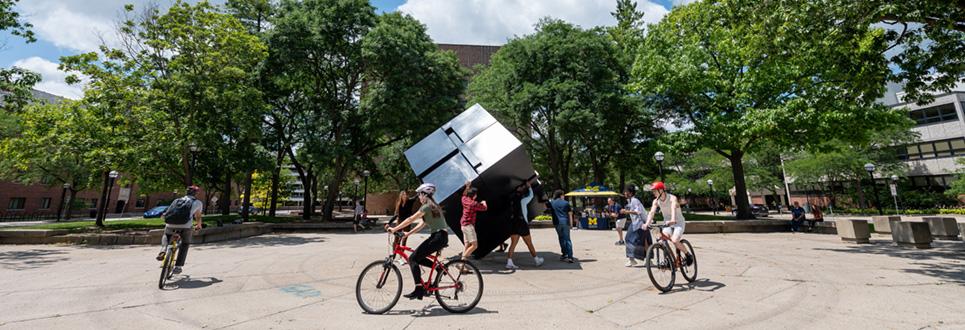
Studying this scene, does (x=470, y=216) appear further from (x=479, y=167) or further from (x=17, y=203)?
(x=17, y=203)

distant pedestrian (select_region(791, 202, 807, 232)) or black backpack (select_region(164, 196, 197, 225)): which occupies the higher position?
black backpack (select_region(164, 196, 197, 225))

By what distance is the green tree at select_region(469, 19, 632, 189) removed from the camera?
22.3 meters

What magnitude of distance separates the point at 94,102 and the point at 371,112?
36.6 feet

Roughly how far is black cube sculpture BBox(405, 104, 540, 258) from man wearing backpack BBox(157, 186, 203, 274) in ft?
13.7

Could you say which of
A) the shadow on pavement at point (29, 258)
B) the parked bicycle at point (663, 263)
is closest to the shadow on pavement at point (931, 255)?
the parked bicycle at point (663, 263)

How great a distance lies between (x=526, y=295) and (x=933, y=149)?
55.2 meters

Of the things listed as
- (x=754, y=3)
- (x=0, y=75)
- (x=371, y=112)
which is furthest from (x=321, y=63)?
(x=754, y=3)

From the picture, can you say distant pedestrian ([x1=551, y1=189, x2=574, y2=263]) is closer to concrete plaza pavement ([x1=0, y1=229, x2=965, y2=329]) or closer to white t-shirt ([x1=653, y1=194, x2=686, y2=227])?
concrete plaza pavement ([x1=0, y1=229, x2=965, y2=329])

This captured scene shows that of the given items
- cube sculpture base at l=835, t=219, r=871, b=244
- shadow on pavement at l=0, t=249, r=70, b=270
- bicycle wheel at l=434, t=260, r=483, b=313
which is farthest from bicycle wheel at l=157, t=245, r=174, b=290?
cube sculpture base at l=835, t=219, r=871, b=244

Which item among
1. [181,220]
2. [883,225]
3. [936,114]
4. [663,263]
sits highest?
[936,114]

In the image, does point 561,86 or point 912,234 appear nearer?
point 912,234

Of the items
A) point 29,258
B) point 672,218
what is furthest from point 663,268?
point 29,258

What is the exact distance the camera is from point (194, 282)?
6.73 meters

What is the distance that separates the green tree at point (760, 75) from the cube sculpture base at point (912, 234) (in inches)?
150
